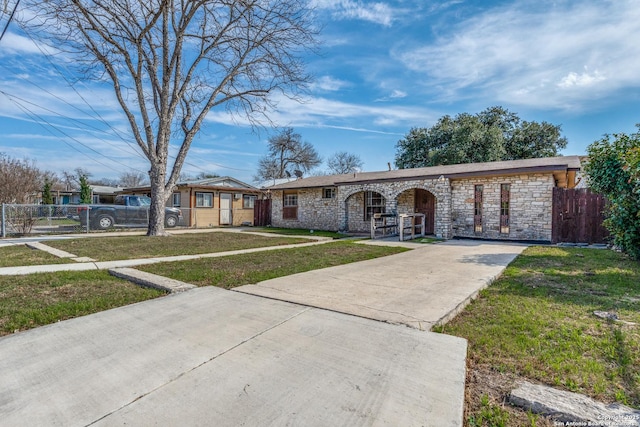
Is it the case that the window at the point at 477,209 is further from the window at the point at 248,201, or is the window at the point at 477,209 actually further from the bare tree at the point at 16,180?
the bare tree at the point at 16,180

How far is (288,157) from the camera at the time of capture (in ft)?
132

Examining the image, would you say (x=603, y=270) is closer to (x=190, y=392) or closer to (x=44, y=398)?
(x=190, y=392)

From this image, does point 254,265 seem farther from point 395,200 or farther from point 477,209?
point 477,209

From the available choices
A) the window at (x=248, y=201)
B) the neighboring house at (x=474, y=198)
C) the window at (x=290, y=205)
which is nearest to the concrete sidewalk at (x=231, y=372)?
the neighboring house at (x=474, y=198)

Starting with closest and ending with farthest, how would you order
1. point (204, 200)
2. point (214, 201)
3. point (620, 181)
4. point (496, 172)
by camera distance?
point (620, 181), point (496, 172), point (204, 200), point (214, 201)

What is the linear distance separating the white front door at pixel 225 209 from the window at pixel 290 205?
4375 millimetres

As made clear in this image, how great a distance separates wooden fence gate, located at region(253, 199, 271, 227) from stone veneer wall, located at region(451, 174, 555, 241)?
12153 mm

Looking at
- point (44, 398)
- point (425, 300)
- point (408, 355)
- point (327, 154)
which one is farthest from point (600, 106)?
point (327, 154)

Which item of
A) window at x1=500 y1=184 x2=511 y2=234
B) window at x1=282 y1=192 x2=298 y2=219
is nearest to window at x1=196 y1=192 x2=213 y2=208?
window at x1=282 y1=192 x2=298 y2=219

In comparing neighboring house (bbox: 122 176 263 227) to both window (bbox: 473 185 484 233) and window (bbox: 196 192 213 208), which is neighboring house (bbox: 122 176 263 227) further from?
window (bbox: 473 185 484 233)

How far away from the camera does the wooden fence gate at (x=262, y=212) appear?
20.8 meters

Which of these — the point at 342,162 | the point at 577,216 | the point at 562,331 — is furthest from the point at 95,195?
the point at 562,331

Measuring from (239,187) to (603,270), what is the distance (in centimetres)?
1946

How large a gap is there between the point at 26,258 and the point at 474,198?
1320 centimetres
